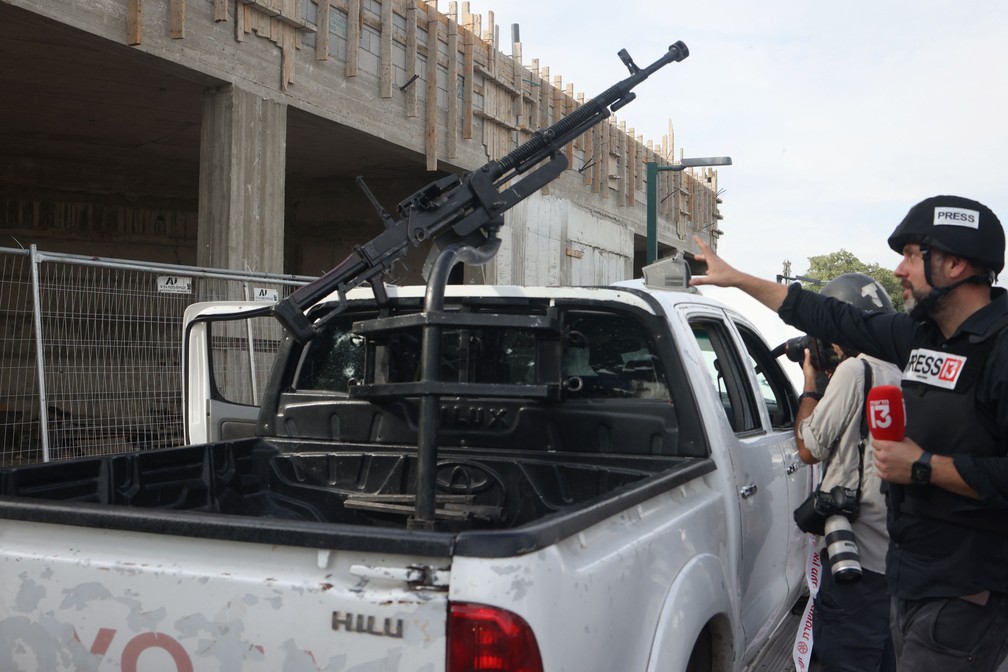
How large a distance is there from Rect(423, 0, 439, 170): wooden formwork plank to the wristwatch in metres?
11.4

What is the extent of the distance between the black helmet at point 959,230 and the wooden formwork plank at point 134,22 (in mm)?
7995

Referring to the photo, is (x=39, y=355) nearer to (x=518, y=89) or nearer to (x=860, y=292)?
(x=860, y=292)

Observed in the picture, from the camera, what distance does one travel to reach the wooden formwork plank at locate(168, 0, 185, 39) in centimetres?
916

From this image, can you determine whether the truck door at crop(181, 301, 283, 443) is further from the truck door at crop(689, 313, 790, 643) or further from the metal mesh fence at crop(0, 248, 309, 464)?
the truck door at crop(689, 313, 790, 643)

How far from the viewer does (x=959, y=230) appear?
8.63ft

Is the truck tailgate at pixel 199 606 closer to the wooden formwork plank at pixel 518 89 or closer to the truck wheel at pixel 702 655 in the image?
the truck wheel at pixel 702 655

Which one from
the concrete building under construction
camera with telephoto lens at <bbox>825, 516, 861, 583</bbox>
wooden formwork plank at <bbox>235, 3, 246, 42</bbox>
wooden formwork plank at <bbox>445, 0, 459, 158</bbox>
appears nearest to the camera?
camera with telephoto lens at <bbox>825, 516, 861, 583</bbox>

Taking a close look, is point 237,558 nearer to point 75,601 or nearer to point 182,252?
point 75,601

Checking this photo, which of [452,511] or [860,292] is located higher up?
[860,292]

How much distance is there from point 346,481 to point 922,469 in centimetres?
213

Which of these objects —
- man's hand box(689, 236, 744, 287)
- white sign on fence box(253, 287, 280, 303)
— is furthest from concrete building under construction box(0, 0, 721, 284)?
man's hand box(689, 236, 744, 287)

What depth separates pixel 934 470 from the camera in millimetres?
2525

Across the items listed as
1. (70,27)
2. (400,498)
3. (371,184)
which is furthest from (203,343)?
(371,184)

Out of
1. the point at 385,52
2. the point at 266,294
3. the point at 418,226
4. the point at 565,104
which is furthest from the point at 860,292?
the point at 565,104
